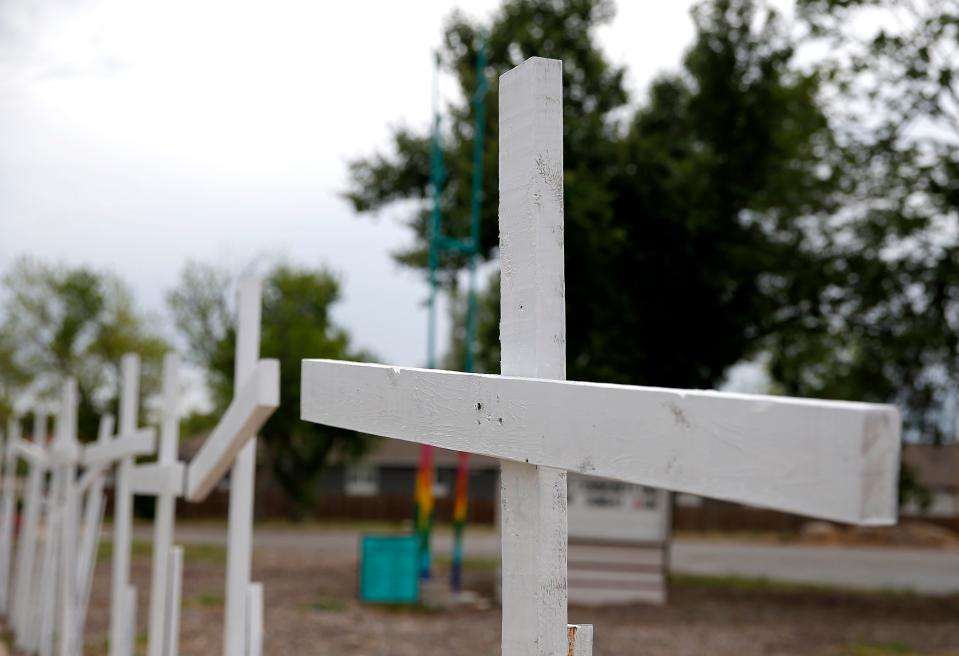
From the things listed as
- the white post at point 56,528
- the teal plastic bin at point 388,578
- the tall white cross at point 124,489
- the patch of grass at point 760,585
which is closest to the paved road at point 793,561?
the patch of grass at point 760,585

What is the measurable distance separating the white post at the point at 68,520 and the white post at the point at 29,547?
958 millimetres

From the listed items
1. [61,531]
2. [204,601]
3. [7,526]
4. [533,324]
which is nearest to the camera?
[533,324]

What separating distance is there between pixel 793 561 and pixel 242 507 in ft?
72.7

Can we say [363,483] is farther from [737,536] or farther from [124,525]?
[124,525]

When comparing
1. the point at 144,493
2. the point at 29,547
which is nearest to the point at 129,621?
the point at 144,493

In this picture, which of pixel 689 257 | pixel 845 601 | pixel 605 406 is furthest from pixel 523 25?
pixel 605 406

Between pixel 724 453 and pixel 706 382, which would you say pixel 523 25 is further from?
pixel 724 453

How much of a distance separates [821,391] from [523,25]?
625cm

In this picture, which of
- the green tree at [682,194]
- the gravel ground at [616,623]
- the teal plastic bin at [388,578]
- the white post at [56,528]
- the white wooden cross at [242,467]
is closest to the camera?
the white wooden cross at [242,467]

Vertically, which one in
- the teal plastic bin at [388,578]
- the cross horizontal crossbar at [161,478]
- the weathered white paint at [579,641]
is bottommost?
the teal plastic bin at [388,578]

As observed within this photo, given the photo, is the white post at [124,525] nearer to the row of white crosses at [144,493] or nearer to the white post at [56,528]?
the row of white crosses at [144,493]

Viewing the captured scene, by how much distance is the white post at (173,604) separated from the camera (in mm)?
3379

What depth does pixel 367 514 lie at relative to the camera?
40500 millimetres

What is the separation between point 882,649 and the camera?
8.88 meters
